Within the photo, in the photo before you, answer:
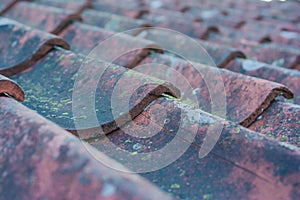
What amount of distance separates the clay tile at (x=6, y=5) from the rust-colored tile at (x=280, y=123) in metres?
2.05

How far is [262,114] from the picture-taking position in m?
1.47

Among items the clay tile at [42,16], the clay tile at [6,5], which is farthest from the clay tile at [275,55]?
the clay tile at [6,5]

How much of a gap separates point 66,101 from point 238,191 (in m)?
0.69

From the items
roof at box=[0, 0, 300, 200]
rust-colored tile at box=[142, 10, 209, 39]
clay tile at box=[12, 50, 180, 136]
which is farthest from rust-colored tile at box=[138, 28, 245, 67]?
clay tile at box=[12, 50, 180, 136]

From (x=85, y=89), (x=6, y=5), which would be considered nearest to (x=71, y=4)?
(x=6, y=5)

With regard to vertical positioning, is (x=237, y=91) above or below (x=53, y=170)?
below

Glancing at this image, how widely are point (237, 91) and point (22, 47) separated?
973 millimetres

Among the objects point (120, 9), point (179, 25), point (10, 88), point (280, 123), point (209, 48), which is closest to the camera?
point (10, 88)

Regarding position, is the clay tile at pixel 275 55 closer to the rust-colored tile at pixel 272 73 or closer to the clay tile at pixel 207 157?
the rust-colored tile at pixel 272 73

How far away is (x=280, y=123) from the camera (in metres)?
1.38

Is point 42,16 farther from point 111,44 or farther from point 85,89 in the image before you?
point 85,89

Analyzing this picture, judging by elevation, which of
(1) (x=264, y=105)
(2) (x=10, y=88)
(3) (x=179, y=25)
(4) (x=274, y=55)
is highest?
(2) (x=10, y=88)

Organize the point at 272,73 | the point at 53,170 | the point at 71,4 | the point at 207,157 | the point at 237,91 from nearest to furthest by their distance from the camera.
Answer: the point at 53,170, the point at 207,157, the point at 237,91, the point at 272,73, the point at 71,4

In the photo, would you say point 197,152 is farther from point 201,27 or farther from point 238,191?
point 201,27
